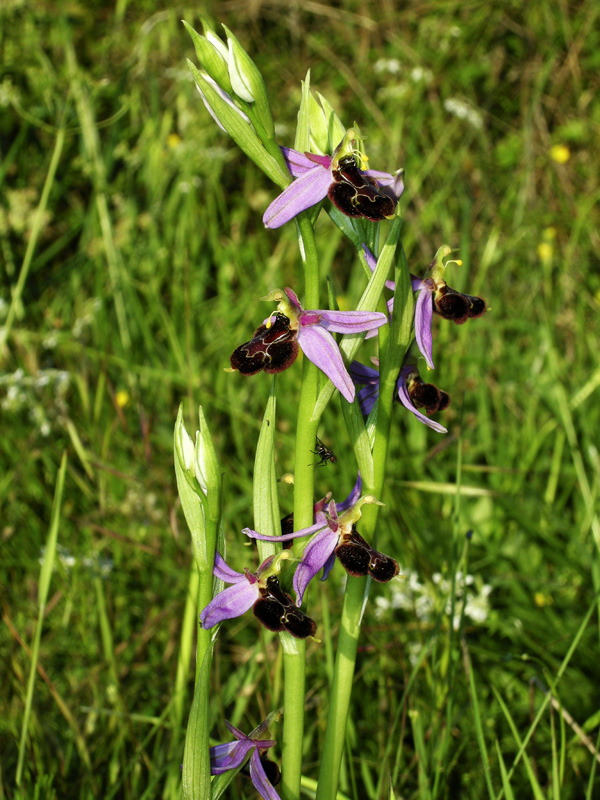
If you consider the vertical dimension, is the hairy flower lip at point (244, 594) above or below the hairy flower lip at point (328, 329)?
below

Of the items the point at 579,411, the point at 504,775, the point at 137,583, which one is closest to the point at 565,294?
the point at 579,411

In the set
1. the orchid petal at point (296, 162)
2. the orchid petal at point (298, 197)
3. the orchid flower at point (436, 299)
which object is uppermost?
the orchid petal at point (296, 162)

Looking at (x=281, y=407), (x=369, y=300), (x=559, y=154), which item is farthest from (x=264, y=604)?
(x=559, y=154)

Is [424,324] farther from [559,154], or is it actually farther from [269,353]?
[559,154]

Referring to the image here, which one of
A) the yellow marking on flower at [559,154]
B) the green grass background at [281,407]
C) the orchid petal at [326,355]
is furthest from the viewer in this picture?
the yellow marking on flower at [559,154]

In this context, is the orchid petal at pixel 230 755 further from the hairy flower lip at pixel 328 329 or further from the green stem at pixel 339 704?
the hairy flower lip at pixel 328 329

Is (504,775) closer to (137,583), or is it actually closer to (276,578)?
(276,578)

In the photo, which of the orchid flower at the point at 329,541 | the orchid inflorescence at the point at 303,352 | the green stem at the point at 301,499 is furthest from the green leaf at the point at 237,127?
the orchid flower at the point at 329,541
